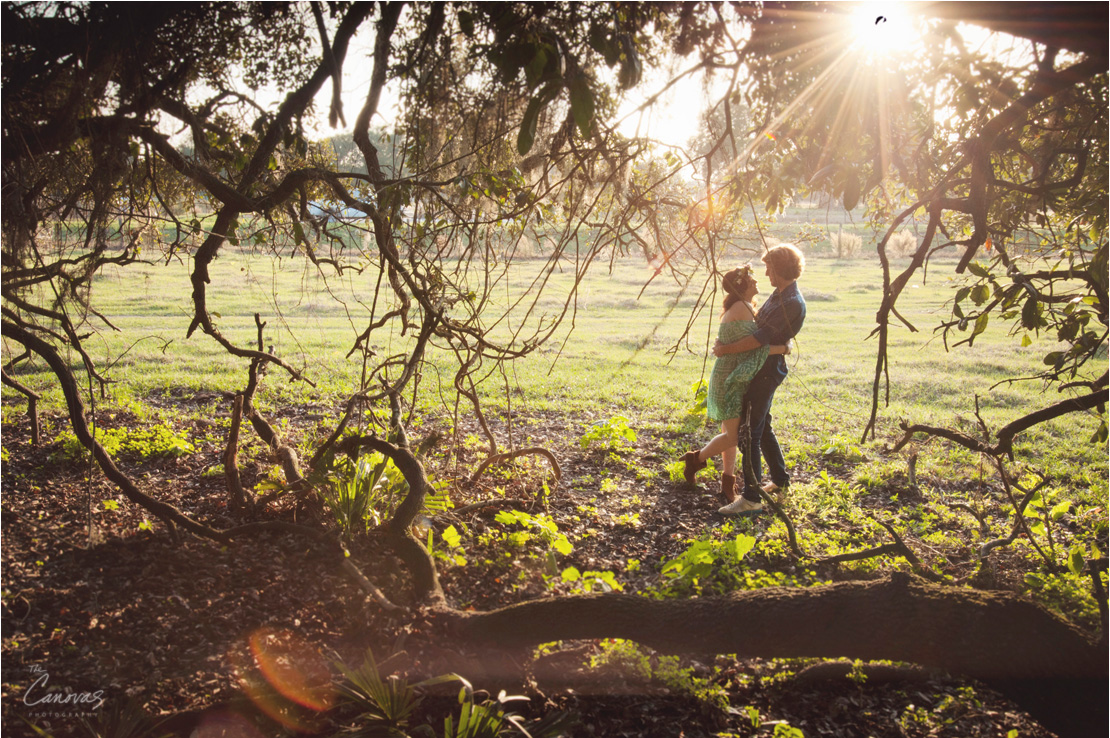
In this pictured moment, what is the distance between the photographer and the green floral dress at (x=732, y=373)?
434 cm

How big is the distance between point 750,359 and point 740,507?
1.08 meters

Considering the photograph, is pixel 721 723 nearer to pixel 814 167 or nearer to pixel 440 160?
pixel 814 167

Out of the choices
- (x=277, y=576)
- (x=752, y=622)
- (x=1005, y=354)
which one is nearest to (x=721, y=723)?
(x=752, y=622)

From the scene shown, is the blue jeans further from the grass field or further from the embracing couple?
the grass field

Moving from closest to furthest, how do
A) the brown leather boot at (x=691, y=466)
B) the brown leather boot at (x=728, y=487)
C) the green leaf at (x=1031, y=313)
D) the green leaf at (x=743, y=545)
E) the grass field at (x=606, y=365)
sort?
1. the green leaf at (x=1031, y=313)
2. the green leaf at (x=743, y=545)
3. the brown leather boot at (x=728, y=487)
4. the brown leather boot at (x=691, y=466)
5. the grass field at (x=606, y=365)

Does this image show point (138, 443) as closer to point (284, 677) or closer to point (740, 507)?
point (284, 677)

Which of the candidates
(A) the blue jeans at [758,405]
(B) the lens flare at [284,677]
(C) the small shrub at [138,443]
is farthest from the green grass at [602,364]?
(B) the lens flare at [284,677]

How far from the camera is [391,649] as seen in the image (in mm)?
2742

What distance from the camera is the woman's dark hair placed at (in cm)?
427

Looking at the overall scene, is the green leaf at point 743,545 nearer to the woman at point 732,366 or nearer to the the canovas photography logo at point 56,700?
the woman at point 732,366

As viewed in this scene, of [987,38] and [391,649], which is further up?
[987,38]

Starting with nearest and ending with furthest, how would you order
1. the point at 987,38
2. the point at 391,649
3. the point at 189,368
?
1. the point at 987,38
2. the point at 391,649
3. the point at 189,368

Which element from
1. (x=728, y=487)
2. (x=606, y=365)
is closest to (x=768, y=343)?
(x=728, y=487)

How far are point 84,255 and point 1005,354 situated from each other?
1339 cm
